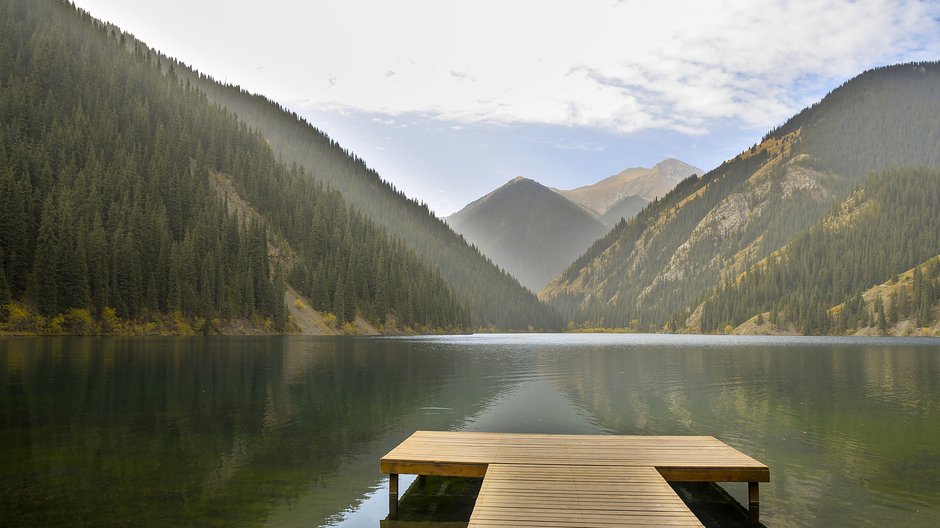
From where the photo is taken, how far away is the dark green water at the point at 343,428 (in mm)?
20406

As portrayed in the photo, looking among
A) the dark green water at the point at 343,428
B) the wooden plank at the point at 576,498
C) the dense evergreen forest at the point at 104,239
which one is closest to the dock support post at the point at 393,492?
the dark green water at the point at 343,428

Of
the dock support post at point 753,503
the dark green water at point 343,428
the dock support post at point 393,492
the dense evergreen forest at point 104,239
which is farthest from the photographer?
the dense evergreen forest at point 104,239

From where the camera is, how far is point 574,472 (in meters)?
19.4

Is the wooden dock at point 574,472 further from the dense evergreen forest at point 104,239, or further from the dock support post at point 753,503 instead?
the dense evergreen forest at point 104,239

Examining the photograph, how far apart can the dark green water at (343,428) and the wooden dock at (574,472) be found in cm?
200

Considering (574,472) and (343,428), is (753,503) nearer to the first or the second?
(574,472)

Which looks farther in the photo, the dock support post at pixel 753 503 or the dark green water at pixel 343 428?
the dark green water at pixel 343 428

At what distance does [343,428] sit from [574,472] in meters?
18.5

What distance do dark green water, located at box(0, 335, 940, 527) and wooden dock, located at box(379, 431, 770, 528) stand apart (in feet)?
6.55

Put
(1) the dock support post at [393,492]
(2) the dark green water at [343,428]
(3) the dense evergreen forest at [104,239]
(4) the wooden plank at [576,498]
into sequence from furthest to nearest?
(3) the dense evergreen forest at [104,239], (1) the dock support post at [393,492], (2) the dark green water at [343,428], (4) the wooden plank at [576,498]

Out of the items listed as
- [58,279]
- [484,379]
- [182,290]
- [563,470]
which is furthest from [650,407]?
[182,290]

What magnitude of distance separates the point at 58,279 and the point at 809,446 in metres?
145

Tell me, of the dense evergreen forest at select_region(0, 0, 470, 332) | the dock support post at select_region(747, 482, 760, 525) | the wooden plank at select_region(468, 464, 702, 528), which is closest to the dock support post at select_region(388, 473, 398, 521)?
the wooden plank at select_region(468, 464, 702, 528)

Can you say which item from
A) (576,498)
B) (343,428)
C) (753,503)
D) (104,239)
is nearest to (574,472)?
(576,498)
